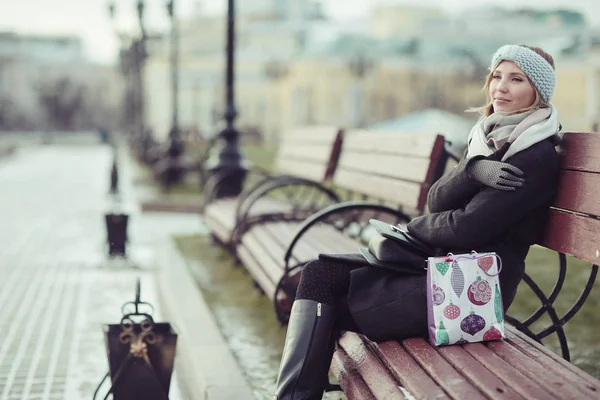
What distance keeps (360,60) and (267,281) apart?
53.0 metres

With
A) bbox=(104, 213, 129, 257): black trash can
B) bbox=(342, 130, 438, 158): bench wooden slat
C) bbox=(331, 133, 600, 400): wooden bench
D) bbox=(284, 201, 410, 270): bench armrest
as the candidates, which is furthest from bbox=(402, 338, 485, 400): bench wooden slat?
bbox=(104, 213, 129, 257): black trash can

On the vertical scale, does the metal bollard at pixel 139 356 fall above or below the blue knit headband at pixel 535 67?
below

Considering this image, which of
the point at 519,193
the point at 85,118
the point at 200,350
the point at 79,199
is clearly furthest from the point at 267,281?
the point at 85,118

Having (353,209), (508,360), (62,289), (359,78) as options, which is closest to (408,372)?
(508,360)

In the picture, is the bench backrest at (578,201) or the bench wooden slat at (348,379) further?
the bench backrest at (578,201)

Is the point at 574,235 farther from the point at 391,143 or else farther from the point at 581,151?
the point at 391,143

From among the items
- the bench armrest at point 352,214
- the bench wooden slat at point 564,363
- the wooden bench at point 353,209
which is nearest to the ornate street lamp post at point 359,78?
the wooden bench at point 353,209

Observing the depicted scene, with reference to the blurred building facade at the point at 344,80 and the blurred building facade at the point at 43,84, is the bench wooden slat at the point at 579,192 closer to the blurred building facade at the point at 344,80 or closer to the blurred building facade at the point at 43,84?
the blurred building facade at the point at 344,80

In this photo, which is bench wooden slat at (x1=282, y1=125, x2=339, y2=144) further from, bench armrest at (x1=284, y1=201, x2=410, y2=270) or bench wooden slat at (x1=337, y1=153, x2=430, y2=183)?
bench armrest at (x1=284, y1=201, x2=410, y2=270)

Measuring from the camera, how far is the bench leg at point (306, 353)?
9.30 ft

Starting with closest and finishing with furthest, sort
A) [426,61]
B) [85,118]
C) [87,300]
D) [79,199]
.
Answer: [87,300], [79,199], [426,61], [85,118]

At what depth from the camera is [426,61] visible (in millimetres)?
62188

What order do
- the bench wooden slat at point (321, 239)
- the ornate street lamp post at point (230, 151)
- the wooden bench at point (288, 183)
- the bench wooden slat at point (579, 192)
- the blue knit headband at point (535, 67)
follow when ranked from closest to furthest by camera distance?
the bench wooden slat at point (579, 192)
the blue knit headband at point (535, 67)
the bench wooden slat at point (321, 239)
the wooden bench at point (288, 183)
the ornate street lamp post at point (230, 151)

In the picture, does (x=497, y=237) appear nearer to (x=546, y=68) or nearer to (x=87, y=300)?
(x=546, y=68)
